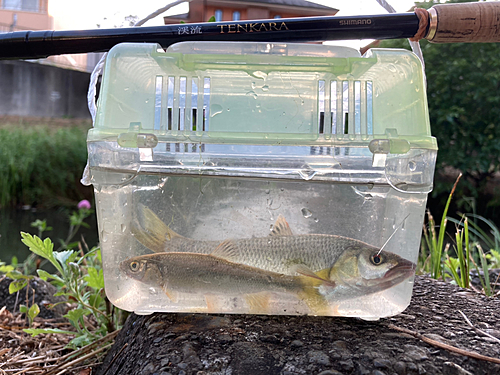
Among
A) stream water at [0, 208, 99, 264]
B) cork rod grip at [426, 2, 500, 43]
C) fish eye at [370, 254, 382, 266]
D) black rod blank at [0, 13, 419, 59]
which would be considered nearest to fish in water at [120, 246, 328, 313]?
fish eye at [370, 254, 382, 266]

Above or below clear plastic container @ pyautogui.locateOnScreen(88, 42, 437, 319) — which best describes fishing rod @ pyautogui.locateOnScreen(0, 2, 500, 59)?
above

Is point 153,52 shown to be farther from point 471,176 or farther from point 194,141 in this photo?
point 471,176

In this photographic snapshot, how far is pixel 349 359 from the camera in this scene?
0.73m

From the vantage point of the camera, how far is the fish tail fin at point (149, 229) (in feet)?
2.59

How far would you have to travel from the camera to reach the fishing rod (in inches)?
35.3

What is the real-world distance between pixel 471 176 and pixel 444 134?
1.28m

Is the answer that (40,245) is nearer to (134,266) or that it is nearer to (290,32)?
(134,266)

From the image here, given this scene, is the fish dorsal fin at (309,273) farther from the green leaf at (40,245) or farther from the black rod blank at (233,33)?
the green leaf at (40,245)

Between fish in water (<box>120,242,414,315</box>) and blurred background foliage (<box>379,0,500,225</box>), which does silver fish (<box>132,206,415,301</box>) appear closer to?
fish in water (<box>120,242,414,315</box>)

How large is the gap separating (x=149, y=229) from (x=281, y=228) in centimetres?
28

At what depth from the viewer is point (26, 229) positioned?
5293mm

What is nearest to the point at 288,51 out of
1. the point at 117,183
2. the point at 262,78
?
the point at 262,78

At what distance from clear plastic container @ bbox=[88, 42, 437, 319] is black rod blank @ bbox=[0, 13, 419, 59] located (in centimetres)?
9

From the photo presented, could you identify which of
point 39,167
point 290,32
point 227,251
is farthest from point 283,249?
point 39,167
